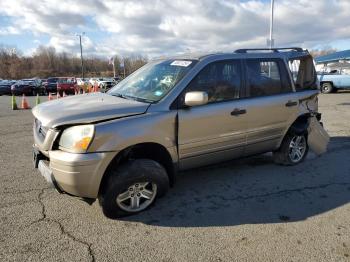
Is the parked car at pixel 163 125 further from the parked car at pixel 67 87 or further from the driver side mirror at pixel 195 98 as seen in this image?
the parked car at pixel 67 87

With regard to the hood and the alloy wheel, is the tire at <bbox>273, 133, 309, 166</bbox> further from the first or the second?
the hood

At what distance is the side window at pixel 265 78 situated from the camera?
15.3 feet

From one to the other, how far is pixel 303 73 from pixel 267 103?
4.42 feet

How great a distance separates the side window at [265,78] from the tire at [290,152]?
33.0 inches

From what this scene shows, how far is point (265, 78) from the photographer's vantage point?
4891mm

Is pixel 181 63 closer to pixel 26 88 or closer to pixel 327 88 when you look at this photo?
pixel 327 88

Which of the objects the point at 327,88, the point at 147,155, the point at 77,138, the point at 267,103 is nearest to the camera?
the point at 77,138

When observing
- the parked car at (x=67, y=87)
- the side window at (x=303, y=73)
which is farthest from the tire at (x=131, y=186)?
the parked car at (x=67, y=87)

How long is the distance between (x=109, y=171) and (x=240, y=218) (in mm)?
1576

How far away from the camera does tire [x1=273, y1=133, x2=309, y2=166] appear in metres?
5.42

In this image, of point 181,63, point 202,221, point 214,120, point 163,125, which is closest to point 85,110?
point 163,125

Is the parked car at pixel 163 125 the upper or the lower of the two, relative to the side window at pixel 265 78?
lower

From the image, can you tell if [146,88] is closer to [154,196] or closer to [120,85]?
[120,85]

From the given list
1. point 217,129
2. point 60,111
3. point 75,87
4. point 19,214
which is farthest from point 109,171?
point 75,87
